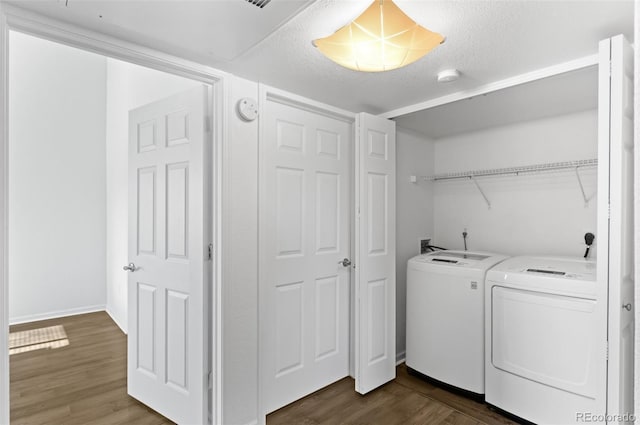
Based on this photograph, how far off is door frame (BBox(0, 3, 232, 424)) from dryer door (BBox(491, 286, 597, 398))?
5.87 feet

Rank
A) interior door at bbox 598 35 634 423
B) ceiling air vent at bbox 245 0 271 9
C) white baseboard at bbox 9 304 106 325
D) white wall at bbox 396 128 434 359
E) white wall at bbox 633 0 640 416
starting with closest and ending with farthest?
white wall at bbox 633 0 640 416 < ceiling air vent at bbox 245 0 271 9 < interior door at bbox 598 35 634 423 < white wall at bbox 396 128 434 359 < white baseboard at bbox 9 304 106 325

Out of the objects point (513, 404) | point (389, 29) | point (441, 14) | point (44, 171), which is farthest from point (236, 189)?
point (44, 171)

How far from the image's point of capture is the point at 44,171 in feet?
13.7

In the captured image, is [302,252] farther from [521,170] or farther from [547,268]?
[521,170]

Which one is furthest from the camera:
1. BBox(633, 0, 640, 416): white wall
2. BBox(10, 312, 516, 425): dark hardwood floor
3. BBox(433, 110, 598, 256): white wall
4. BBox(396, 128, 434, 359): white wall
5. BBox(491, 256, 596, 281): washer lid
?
BBox(396, 128, 434, 359): white wall

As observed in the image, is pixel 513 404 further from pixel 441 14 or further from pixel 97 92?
pixel 97 92

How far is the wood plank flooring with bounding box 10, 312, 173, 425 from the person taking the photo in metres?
2.13

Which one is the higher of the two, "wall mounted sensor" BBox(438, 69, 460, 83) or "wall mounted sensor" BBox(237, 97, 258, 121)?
"wall mounted sensor" BBox(438, 69, 460, 83)

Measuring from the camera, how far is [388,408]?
227 centimetres

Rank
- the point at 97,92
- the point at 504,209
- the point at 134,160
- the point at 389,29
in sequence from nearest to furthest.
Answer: the point at 389,29, the point at 134,160, the point at 504,209, the point at 97,92

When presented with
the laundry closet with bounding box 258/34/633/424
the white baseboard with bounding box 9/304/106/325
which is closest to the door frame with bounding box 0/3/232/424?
the laundry closet with bounding box 258/34/633/424

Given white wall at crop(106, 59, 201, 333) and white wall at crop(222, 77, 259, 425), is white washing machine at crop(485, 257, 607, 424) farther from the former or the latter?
white wall at crop(106, 59, 201, 333)

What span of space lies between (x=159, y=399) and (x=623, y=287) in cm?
257

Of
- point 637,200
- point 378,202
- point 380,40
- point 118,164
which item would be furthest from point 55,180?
point 637,200
